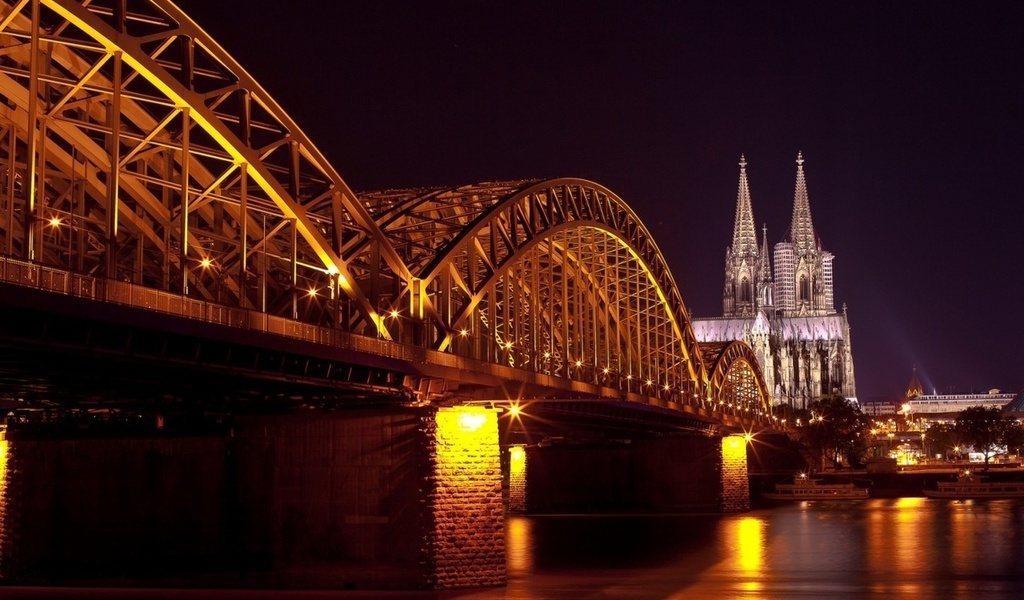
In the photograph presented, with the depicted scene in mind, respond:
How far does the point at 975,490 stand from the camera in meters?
146

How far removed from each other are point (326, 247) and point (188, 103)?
8.62 m

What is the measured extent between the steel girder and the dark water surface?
12.1 metres

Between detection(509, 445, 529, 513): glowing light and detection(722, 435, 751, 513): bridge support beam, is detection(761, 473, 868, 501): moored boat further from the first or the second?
detection(509, 445, 529, 513): glowing light

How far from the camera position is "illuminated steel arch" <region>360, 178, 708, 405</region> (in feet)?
206

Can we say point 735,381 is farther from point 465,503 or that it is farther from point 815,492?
point 465,503

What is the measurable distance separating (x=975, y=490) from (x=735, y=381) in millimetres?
27572

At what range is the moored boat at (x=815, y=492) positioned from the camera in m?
148

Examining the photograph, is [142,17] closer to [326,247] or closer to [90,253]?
[326,247]

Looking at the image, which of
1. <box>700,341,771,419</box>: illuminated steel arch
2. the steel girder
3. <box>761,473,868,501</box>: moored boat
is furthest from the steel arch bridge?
<box>761,473,868,501</box>: moored boat

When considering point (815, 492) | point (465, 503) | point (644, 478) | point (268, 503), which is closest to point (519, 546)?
point (465, 503)

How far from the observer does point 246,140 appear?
1869 inches

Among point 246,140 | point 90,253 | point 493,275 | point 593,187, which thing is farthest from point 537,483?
point 246,140

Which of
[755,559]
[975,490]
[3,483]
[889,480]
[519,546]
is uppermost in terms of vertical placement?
[3,483]

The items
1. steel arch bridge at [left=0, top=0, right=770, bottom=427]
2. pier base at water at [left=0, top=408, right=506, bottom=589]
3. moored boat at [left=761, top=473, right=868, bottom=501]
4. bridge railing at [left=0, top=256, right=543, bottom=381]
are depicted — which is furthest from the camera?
moored boat at [left=761, top=473, right=868, bottom=501]
